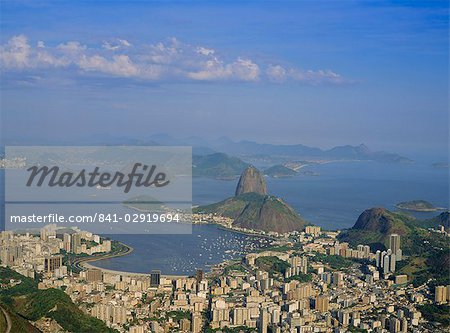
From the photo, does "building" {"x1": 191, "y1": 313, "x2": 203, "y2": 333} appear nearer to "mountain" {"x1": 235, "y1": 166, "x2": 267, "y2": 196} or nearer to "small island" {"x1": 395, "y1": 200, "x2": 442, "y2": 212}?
"mountain" {"x1": 235, "y1": 166, "x2": 267, "y2": 196}

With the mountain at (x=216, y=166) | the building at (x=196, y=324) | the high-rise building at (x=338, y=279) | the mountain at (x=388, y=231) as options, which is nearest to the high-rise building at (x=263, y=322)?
the building at (x=196, y=324)

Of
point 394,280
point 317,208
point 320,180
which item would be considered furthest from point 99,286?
point 320,180

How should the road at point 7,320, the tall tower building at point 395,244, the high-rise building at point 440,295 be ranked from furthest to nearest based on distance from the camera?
the tall tower building at point 395,244, the high-rise building at point 440,295, the road at point 7,320

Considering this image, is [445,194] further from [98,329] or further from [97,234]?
[98,329]

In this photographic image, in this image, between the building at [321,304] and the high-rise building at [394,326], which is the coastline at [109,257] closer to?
the building at [321,304]

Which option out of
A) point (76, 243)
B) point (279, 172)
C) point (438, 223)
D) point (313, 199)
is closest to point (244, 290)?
point (76, 243)

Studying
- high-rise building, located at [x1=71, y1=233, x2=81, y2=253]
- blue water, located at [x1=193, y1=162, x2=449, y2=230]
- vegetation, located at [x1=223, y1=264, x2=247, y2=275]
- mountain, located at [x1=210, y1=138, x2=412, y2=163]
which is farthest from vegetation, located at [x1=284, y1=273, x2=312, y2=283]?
mountain, located at [x1=210, y1=138, x2=412, y2=163]

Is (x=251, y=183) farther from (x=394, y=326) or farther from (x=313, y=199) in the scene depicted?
(x=394, y=326)
